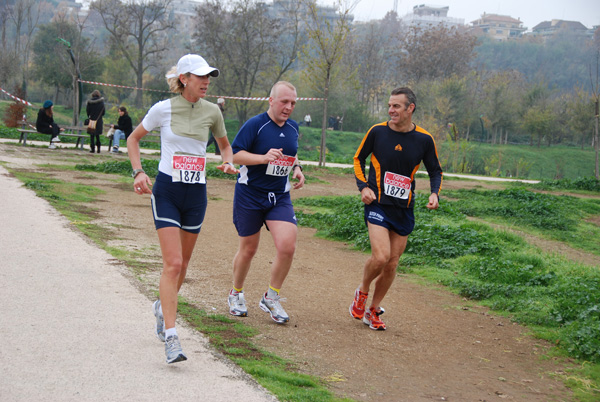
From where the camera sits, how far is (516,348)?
630 cm

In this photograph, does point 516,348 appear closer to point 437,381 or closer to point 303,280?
point 437,381

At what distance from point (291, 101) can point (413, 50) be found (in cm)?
7206

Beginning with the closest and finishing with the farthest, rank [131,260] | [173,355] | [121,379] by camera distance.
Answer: [121,379], [173,355], [131,260]

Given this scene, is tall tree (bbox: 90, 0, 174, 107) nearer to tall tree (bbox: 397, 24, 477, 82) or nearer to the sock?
tall tree (bbox: 397, 24, 477, 82)

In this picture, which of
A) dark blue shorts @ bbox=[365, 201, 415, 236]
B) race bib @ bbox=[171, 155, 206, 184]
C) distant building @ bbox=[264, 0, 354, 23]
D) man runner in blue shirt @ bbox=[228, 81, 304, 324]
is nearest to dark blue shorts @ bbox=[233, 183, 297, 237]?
man runner in blue shirt @ bbox=[228, 81, 304, 324]

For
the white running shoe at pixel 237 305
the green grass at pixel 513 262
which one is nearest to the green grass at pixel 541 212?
the green grass at pixel 513 262

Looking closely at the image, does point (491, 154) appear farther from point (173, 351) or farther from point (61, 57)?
point (173, 351)

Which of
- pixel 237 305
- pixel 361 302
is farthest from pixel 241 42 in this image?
pixel 237 305

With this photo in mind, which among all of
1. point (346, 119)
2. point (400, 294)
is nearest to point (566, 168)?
point (346, 119)

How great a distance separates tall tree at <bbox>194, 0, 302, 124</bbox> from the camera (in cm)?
5119

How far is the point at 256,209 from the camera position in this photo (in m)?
6.00

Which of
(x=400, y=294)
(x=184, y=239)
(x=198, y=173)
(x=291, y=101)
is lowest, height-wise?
(x=400, y=294)

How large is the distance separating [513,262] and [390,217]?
3.86 m

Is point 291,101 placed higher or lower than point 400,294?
higher
